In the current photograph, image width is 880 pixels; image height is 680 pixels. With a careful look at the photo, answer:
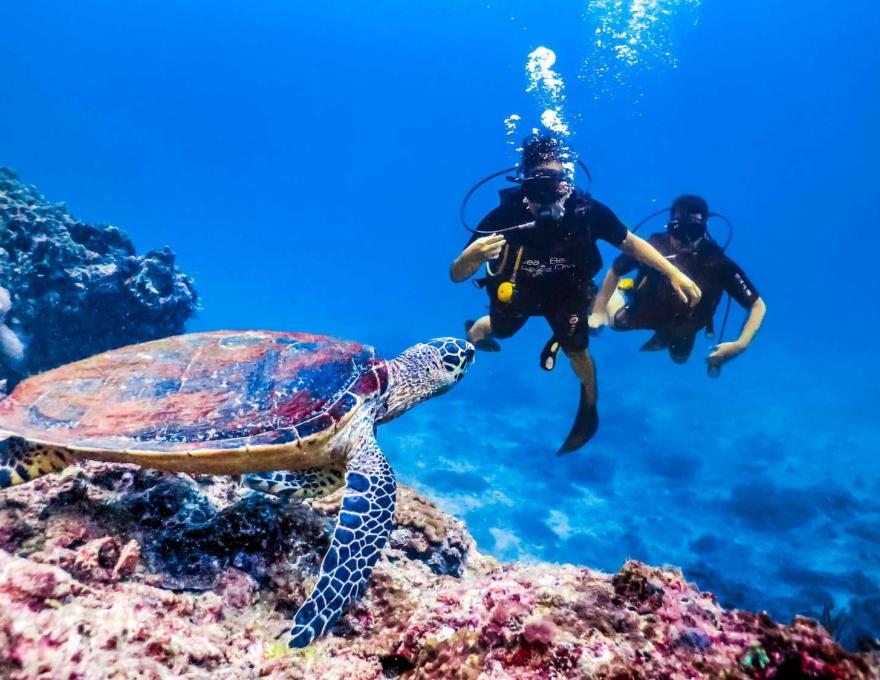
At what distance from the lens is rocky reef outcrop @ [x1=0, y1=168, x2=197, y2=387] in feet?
28.9

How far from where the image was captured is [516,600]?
180cm

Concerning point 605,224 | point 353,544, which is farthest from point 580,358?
point 353,544

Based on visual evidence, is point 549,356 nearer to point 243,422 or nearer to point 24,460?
point 243,422

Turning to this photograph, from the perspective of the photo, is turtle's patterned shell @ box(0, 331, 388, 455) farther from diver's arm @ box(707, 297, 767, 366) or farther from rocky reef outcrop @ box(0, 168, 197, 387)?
rocky reef outcrop @ box(0, 168, 197, 387)

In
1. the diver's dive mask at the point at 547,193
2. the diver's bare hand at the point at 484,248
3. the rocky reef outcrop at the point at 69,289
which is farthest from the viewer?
the rocky reef outcrop at the point at 69,289

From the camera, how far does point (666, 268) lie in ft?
21.6

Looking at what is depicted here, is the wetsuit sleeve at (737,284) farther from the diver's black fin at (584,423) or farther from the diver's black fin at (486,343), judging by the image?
the diver's black fin at (486,343)

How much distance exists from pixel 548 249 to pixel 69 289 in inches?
355

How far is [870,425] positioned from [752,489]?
19.6 m

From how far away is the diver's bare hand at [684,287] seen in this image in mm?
6535

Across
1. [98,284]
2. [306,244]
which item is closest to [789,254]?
[306,244]

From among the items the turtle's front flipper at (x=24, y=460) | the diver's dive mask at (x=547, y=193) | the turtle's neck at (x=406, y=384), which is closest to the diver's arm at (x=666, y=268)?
the diver's dive mask at (x=547, y=193)

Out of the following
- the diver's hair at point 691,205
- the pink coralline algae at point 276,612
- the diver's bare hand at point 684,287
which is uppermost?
the diver's hair at point 691,205

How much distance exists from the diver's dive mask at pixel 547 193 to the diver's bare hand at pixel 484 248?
832 mm
